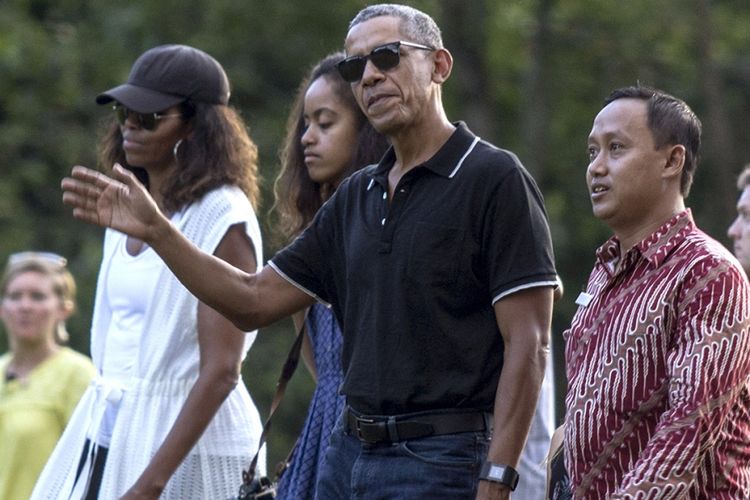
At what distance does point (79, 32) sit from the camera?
591 inches

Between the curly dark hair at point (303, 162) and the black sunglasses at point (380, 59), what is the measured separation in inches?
25.1

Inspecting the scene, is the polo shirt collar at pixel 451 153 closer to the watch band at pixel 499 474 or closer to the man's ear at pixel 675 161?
the man's ear at pixel 675 161

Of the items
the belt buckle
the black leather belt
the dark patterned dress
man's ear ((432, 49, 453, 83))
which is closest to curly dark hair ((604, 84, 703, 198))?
man's ear ((432, 49, 453, 83))

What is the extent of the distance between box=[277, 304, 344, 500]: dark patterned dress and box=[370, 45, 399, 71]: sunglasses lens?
90 cm

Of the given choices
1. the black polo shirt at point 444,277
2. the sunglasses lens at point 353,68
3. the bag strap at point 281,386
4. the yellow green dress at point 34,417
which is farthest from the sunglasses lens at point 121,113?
the yellow green dress at point 34,417

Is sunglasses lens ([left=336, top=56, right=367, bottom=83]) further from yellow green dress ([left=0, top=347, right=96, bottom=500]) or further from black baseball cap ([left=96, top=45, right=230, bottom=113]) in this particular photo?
yellow green dress ([left=0, top=347, right=96, bottom=500])

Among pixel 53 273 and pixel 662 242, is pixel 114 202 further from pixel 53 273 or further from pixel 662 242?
pixel 53 273

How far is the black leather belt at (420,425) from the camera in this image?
389 cm

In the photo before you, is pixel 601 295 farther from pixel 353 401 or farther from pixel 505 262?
Result: pixel 353 401

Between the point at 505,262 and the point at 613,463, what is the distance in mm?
571

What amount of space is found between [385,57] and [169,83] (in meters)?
1.09

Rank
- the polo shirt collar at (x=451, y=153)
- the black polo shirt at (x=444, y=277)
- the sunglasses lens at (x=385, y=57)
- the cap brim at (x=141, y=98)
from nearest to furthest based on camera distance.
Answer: the black polo shirt at (x=444, y=277) → the polo shirt collar at (x=451, y=153) → the sunglasses lens at (x=385, y=57) → the cap brim at (x=141, y=98)

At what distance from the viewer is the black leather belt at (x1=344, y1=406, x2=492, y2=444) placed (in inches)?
153

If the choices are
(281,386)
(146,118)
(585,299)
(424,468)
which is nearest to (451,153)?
(585,299)
